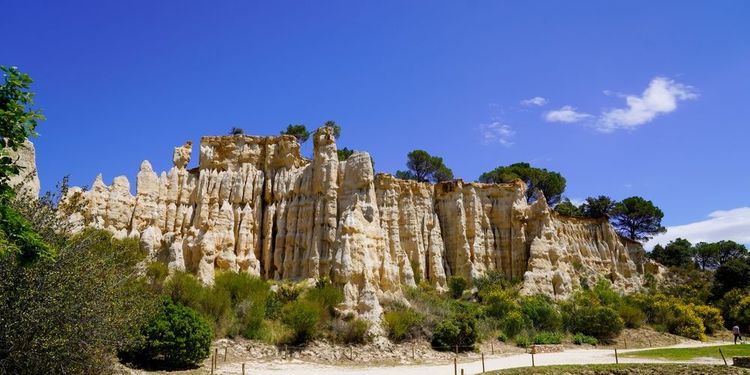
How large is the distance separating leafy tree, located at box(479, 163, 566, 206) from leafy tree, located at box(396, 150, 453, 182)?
275 inches

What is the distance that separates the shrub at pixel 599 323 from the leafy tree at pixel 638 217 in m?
33.9

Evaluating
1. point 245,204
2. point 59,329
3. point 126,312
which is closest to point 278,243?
point 245,204

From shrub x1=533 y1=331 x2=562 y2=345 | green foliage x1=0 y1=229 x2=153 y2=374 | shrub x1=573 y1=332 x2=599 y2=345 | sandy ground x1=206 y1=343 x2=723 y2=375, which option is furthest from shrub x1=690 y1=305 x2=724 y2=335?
green foliage x1=0 y1=229 x2=153 y2=374

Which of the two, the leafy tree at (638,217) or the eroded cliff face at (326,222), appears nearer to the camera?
the eroded cliff face at (326,222)

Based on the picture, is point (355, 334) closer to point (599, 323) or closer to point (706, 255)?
point (599, 323)

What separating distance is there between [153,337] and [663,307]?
39504 mm

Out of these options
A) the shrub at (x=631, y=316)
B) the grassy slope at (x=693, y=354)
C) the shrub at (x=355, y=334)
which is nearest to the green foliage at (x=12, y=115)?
the shrub at (x=355, y=334)

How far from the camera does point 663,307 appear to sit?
148ft

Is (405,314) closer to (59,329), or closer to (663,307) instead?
(59,329)

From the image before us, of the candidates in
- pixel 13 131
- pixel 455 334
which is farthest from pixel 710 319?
pixel 13 131

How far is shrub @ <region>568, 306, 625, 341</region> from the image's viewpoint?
1563 inches

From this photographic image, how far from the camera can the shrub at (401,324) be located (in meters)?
32.2

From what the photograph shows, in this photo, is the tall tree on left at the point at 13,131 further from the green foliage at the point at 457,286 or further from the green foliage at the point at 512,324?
the green foliage at the point at 457,286

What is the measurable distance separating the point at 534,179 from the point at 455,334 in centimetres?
3903
